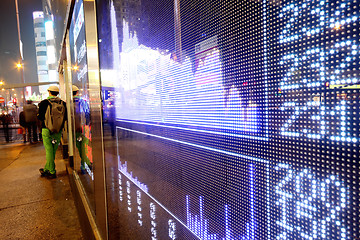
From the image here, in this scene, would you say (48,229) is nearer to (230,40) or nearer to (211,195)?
(211,195)

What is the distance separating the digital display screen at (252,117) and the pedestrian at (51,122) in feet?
12.0

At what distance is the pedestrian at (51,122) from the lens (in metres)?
4.30

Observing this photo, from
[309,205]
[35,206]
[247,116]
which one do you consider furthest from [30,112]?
[309,205]

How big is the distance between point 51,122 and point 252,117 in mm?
4553

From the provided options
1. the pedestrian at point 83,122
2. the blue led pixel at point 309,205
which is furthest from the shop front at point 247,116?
the pedestrian at point 83,122

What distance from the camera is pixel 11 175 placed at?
4848 mm

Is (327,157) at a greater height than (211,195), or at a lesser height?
greater


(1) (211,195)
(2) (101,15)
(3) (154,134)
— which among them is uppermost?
(2) (101,15)

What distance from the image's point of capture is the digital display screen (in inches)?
20.1

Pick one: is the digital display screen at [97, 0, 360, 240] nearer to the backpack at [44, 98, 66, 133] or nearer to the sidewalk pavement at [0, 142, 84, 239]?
the sidewalk pavement at [0, 142, 84, 239]

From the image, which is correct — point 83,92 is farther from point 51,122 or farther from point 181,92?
point 181,92

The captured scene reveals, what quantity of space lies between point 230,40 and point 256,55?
129 millimetres

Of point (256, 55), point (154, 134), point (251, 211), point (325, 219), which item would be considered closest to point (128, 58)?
point (154, 134)

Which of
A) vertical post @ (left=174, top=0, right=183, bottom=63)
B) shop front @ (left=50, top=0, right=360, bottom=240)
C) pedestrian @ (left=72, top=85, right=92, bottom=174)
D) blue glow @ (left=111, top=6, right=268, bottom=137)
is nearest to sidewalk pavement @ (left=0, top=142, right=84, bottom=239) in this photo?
pedestrian @ (left=72, top=85, right=92, bottom=174)
